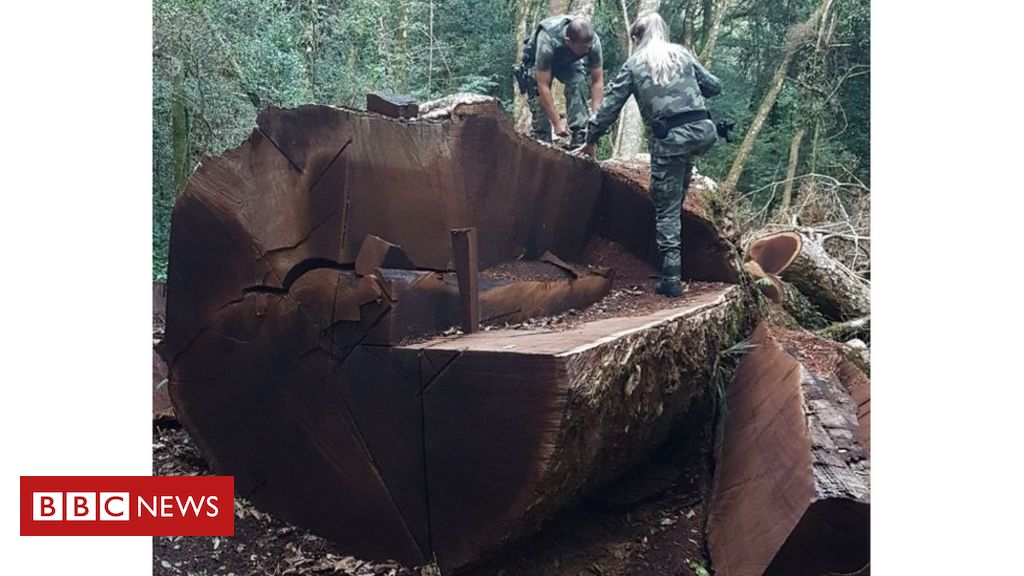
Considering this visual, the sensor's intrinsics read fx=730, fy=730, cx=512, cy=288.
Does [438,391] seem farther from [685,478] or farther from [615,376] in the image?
[685,478]

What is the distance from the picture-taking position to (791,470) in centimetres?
222

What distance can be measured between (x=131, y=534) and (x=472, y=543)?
93cm

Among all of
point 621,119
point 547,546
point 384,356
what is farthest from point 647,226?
point 384,356

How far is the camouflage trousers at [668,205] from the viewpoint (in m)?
3.27

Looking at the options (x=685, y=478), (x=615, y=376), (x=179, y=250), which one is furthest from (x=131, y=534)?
(x=685, y=478)

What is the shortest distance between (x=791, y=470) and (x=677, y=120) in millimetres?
1628

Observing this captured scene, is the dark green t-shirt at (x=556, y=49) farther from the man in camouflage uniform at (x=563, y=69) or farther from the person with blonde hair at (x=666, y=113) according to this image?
the person with blonde hair at (x=666, y=113)

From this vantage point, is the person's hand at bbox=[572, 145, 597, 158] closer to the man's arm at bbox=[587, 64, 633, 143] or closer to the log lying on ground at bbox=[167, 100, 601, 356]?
the man's arm at bbox=[587, 64, 633, 143]

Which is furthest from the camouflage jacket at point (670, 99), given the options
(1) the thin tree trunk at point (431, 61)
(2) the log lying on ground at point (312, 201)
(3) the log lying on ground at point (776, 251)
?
(1) the thin tree trunk at point (431, 61)

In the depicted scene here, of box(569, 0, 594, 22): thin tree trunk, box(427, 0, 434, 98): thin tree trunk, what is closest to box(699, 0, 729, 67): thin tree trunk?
box(569, 0, 594, 22): thin tree trunk

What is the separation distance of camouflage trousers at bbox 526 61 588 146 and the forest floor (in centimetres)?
229

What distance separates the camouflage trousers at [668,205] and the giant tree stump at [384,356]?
2.11 ft

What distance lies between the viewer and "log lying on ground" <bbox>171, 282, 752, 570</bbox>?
178 cm

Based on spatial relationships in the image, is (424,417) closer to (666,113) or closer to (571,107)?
(666,113)
